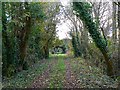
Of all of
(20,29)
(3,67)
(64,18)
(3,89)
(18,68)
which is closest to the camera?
(3,89)

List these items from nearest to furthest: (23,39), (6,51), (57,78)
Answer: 1. (57,78)
2. (6,51)
3. (23,39)

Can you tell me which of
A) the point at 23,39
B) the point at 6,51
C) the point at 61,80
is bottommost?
the point at 61,80

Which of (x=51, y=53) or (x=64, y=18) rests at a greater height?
(x=64, y=18)

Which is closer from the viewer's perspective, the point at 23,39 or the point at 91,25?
the point at 91,25

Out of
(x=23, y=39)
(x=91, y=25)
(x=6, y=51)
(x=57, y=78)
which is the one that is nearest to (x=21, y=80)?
(x=57, y=78)

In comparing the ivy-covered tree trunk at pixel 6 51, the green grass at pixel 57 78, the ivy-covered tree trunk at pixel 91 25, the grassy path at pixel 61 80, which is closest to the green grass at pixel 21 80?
the grassy path at pixel 61 80

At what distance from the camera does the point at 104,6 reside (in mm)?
20156

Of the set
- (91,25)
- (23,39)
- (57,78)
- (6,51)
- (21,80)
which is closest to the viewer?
(21,80)

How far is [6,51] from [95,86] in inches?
196

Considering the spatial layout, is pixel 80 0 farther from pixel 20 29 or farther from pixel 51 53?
pixel 51 53

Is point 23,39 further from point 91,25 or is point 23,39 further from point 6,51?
point 91,25

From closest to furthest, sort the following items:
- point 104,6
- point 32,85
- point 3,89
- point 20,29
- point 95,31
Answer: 1. point 3,89
2. point 32,85
3. point 95,31
4. point 20,29
5. point 104,6

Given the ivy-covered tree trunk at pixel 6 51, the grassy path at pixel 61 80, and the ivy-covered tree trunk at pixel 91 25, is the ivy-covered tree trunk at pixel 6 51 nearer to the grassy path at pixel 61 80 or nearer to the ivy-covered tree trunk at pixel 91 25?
the grassy path at pixel 61 80

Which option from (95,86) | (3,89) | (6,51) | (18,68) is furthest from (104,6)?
(3,89)
